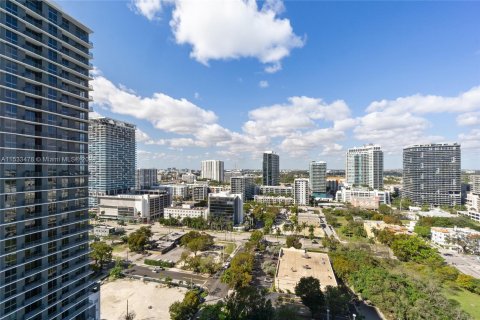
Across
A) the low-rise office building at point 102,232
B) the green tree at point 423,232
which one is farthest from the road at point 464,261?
the low-rise office building at point 102,232

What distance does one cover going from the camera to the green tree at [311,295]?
2593 cm

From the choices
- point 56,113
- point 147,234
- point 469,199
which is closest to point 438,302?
point 56,113

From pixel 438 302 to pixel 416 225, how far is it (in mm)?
50115

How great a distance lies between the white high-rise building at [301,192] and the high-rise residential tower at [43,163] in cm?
9391

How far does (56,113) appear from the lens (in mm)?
21031

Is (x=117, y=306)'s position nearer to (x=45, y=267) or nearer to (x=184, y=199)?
(x=45, y=267)

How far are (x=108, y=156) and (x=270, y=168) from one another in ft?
270

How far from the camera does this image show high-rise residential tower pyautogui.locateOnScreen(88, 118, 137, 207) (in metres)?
83.4

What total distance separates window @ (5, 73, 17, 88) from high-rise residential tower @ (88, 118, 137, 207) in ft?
228

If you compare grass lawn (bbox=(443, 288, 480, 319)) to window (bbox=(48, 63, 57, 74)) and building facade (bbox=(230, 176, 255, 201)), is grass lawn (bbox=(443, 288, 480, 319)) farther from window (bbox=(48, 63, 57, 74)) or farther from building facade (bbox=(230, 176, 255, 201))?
building facade (bbox=(230, 176, 255, 201))

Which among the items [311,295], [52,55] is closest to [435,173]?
[311,295]

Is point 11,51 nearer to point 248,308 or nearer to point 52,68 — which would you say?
point 52,68

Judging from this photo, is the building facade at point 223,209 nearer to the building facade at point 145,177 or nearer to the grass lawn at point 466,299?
the grass lawn at point 466,299

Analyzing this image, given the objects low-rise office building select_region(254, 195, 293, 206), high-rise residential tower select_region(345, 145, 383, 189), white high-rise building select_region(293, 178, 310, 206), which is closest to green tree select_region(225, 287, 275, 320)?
low-rise office building select_region(254, 195, 293, 206)
